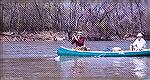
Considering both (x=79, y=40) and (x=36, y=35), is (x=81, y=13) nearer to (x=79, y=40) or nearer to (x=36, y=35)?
(x=79, y=40)

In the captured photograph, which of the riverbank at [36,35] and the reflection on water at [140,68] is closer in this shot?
the reflection on water at [140,68]

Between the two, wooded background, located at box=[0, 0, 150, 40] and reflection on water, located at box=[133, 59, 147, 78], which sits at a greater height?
wooded background, located at box=[0, 0, 150, 40]

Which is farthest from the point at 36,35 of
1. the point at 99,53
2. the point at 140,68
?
the point at 140,68

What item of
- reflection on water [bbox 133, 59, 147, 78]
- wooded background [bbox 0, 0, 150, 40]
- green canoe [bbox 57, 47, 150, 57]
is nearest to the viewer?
wooded background [bbox 0, 0, 150, 40]

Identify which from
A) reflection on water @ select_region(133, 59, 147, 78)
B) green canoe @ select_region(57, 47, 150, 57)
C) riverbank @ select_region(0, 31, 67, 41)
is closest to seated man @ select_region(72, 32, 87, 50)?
green canoe @ select_region(57, 47, 150, 57)

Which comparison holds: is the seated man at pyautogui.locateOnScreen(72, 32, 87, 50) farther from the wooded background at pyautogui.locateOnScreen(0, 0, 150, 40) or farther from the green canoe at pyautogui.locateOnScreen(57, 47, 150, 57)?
the wooded background at pyautogui.locateOnScreen(0, 0, 150, 40)

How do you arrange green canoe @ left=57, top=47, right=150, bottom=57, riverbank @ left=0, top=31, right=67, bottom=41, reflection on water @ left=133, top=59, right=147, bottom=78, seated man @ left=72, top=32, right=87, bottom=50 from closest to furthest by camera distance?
reflection on water @ left=133, top=59, right=147, bottom=78 → green canoe @ left=57, top=47, right=150, bottom=57 → seated man @ left=72, top=32, right=87, bottom=50 → riverbank @ left=0, top=31, right=67, bottom=41

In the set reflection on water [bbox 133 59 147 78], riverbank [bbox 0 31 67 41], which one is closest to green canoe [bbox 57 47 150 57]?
reflection on water [bbox 133 59 147 78]

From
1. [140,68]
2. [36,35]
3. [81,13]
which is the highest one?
[81,13]

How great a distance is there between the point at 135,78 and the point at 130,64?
3.40m

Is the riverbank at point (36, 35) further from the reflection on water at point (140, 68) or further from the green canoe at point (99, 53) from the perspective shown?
the reflection on water at point (140, 68)

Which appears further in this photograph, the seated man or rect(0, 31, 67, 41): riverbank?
rect(0, 31, 67, 41): riverbank

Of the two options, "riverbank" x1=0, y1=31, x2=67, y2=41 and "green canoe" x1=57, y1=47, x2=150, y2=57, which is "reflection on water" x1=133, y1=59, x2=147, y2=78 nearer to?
"green canoe" x1=57, y1=47, x2=150, y2=57

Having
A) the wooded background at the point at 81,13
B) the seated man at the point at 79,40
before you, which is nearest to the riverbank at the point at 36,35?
the seated man at the point at 79,40
